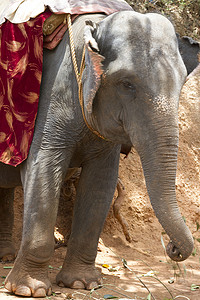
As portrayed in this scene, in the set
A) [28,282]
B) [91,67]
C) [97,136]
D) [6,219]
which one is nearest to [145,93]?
[91,67]

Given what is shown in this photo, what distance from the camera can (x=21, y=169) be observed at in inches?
165

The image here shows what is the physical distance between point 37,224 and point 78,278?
0.70 metres

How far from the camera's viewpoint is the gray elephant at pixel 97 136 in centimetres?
349

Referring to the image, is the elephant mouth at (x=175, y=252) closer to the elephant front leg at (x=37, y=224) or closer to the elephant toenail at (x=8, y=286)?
the elephant front leg at (x=37, y=224)

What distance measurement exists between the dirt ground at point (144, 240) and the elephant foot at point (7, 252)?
10 centimetres

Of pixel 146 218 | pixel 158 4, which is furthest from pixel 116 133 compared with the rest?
pixel 158 4

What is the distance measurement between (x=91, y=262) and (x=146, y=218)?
6.15 feet

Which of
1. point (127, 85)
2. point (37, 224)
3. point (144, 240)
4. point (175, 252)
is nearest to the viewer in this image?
point (175, 252)

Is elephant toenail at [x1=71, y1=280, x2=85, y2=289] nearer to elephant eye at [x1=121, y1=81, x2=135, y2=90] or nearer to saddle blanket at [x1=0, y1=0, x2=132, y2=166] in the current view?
saddle blanket at [x1=0, y1=0, x2=132, y2=166]

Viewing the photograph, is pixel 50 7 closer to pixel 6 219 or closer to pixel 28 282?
pixel 28 282

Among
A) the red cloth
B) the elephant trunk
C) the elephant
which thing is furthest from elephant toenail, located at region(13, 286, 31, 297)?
the elephant

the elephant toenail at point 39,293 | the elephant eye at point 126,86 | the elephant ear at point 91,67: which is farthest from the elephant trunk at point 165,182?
the elephant toenail at point 39,293

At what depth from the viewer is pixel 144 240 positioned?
609 centimetres

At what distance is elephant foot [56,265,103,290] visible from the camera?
4.40m
